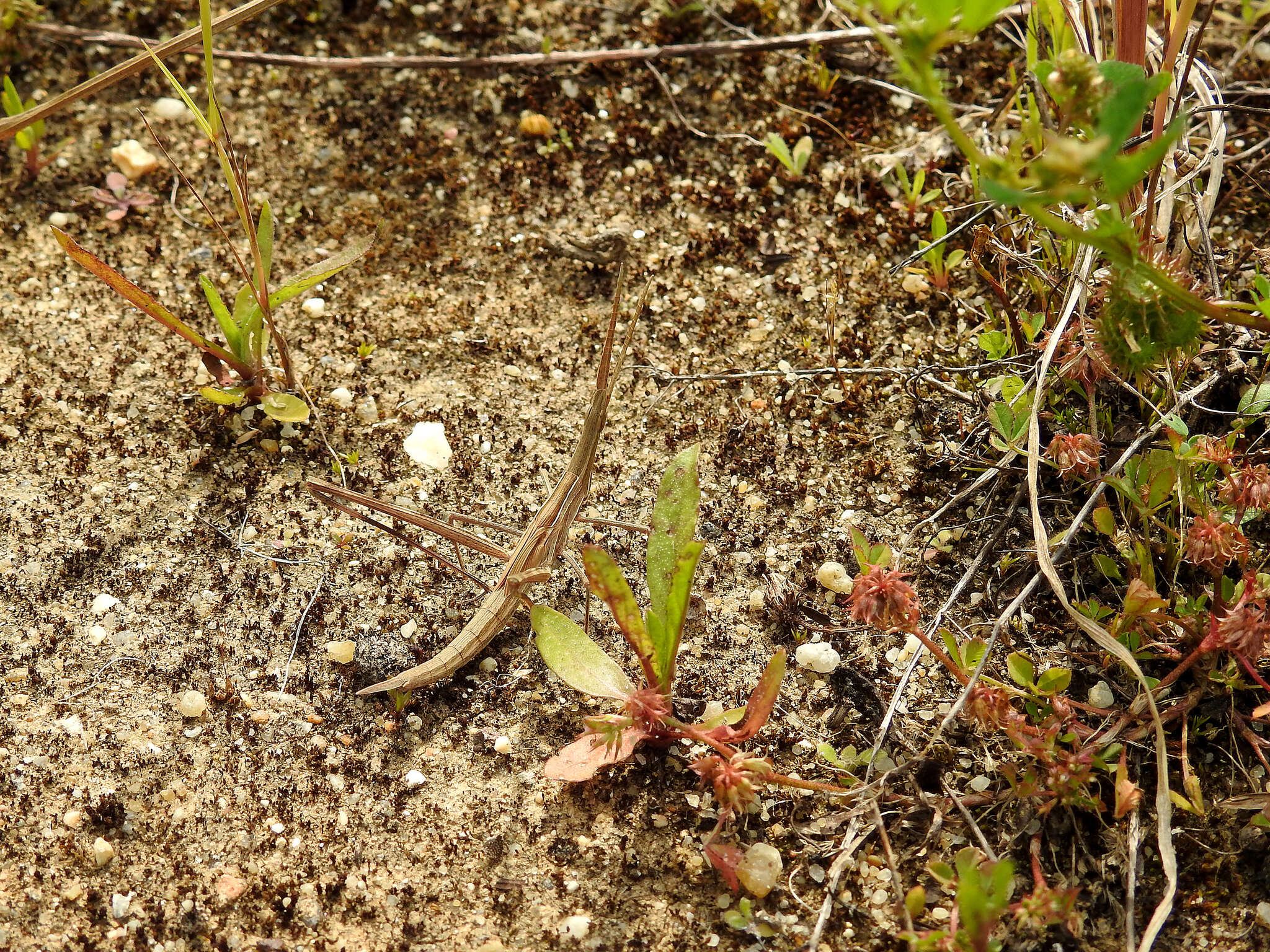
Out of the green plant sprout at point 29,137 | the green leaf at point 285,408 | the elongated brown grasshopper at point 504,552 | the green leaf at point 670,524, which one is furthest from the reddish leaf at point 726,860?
the green plant sprout at point 29,137

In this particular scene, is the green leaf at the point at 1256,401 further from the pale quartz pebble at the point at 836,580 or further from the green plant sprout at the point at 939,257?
the pale quartz pebble at the point at 836,580

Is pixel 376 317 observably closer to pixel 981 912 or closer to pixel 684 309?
pixel 684 309

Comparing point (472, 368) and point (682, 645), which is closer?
point (682, 645)

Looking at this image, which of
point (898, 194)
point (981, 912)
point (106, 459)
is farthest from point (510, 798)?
point (898, 194)

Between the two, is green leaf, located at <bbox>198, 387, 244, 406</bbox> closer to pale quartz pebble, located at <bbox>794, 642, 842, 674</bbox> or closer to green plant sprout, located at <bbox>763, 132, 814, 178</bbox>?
pale quartz pebble, located at <bbox>794, 642, 842, 674</bbox>

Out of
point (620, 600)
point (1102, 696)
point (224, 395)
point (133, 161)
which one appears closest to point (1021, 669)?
point (1102, 696)

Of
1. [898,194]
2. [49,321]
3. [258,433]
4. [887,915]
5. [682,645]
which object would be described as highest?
[49,321]

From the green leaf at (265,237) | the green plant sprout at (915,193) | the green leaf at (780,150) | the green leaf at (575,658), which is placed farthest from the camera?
the green leaf at (780,150)
